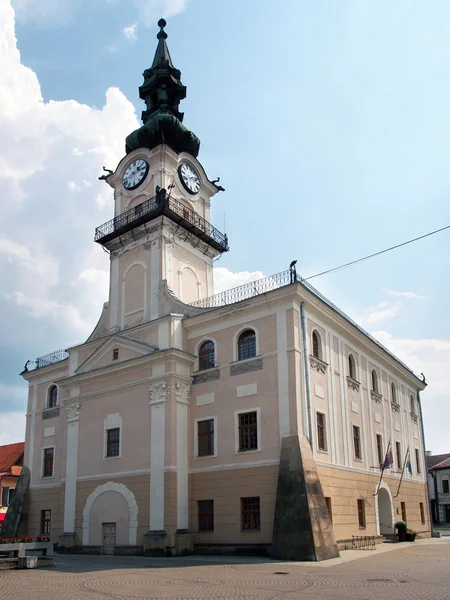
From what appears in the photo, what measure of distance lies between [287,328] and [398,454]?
14.0 m

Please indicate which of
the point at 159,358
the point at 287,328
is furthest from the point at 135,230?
the point at 287,328

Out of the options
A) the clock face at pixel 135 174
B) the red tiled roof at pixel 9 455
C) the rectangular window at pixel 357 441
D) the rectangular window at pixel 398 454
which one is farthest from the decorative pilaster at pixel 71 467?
the rectangular window at pixel 398 454

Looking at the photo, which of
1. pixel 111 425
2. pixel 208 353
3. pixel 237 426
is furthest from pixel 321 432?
pixel 111 425

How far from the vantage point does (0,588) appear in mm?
14586

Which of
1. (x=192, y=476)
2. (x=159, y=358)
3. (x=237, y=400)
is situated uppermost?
(x=159, y=358)

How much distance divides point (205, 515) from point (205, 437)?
322 cm

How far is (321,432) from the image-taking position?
25.7m

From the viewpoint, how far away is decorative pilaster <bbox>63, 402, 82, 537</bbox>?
28562 mm

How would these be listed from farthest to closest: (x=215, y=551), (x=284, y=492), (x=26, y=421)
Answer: (x=26, y=421) → (x=215, y=551) → (x=284, y=492)

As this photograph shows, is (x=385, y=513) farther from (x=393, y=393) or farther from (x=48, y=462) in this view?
(x=48, y=462)

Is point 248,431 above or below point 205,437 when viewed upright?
above

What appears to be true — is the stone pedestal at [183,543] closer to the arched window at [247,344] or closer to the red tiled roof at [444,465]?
the arched window at [247,344]

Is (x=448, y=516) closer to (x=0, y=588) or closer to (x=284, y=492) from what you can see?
(x=284, y=492)

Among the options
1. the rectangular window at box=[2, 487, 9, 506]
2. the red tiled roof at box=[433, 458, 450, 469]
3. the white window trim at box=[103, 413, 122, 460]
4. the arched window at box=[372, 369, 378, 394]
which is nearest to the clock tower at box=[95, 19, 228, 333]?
the white window trim at box=[103, 413, 122, 460]
